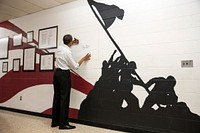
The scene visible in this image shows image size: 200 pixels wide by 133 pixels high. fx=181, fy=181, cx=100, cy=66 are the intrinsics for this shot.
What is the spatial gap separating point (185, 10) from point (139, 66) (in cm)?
106

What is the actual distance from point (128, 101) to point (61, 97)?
47.0 inches

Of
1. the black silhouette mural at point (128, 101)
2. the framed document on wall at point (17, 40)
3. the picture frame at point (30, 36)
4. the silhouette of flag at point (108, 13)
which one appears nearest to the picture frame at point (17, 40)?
the framed document on wall at point (17, 40)

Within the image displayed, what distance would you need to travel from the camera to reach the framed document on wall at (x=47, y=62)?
13.4 ft

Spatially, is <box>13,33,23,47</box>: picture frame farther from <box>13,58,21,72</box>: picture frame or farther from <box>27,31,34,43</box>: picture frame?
<box>13,58,21,72</box>: picture frame

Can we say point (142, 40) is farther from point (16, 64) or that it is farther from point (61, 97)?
point (16, 64)

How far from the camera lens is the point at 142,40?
2959 mm

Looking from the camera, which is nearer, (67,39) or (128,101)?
(128,101)

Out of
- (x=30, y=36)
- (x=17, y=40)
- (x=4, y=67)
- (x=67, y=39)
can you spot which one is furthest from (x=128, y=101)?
(x=4, y=67)

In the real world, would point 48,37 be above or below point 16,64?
above

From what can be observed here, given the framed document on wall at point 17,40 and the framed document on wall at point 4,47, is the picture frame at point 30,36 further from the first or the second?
the framed document on wall at point 4,47

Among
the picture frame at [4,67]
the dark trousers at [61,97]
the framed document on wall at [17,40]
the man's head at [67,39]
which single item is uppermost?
the framed document on wall at [17,40]

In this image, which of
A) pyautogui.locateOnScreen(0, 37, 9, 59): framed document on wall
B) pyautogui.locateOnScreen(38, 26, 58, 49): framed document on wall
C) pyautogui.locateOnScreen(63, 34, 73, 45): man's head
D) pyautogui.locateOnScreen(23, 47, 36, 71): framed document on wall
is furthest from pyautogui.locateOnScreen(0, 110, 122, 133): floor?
pyautogui.locateOnScreen(0, 37, 9, 59): framed document on wall

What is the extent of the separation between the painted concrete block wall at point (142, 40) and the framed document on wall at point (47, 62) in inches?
5.4

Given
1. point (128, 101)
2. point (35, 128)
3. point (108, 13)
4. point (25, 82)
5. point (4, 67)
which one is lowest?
point (35, 128)
